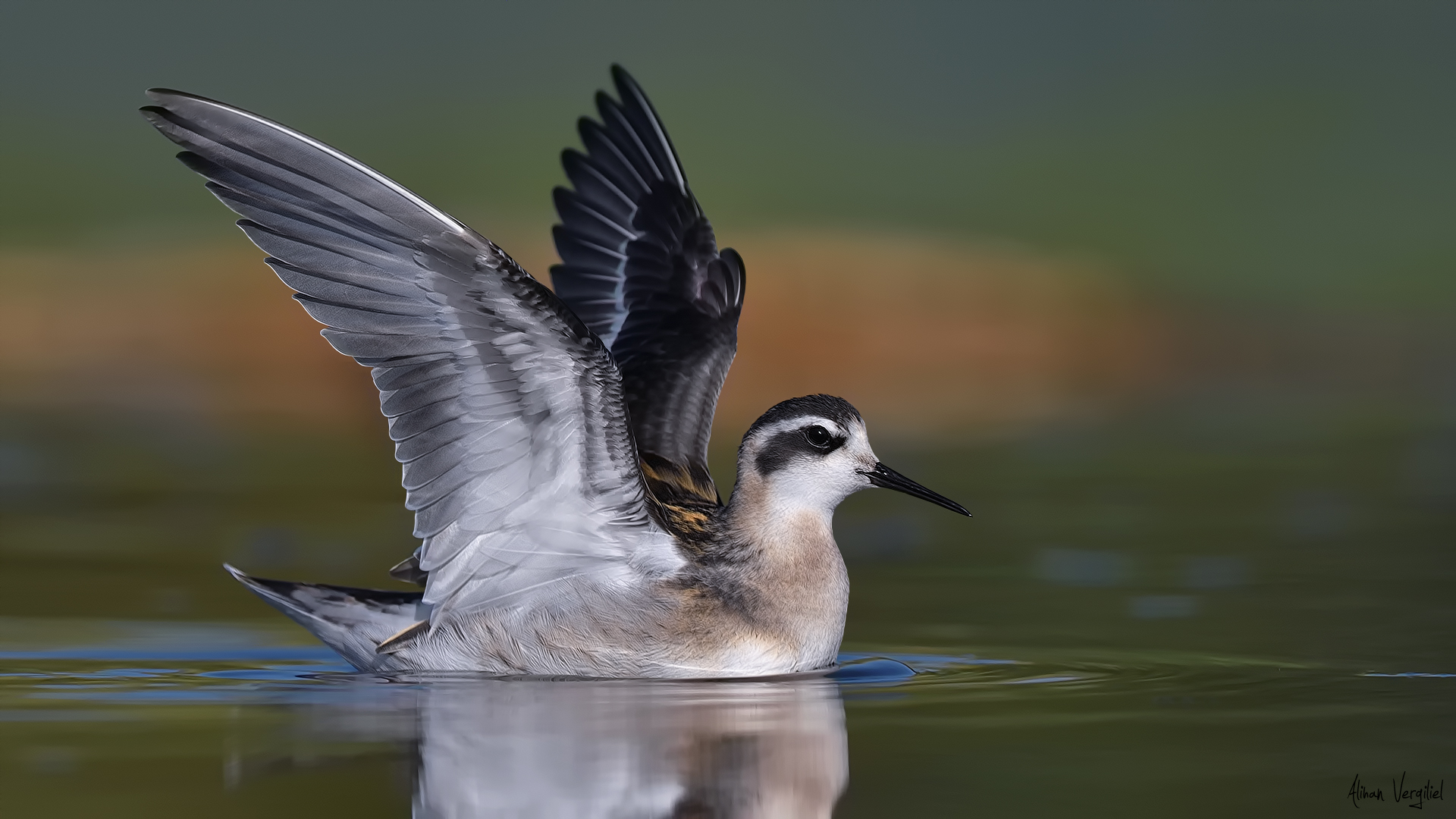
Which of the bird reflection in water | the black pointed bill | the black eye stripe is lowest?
the bird reflection in water

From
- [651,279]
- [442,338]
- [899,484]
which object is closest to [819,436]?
[899,484]

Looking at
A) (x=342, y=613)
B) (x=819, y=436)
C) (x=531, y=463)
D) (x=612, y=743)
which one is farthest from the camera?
(x=819, y=436)

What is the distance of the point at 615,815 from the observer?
26.2ft

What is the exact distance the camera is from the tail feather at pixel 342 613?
469 inches

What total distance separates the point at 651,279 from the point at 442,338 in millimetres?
4090

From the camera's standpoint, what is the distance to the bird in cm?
1042

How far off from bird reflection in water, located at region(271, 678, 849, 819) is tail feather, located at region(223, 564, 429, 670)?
87cm

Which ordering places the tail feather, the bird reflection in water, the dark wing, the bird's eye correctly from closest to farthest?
the bird reflection in water → the tail feather → the bird's eye → the dark wing

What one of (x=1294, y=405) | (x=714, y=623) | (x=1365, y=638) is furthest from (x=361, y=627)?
(x=1294, y=405)

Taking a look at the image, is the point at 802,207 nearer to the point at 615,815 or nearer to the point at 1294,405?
the point at 1294,405

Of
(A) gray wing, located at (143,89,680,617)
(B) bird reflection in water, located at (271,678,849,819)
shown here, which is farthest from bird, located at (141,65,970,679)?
(B) bird reflection in water, located at (271,678,849,819)

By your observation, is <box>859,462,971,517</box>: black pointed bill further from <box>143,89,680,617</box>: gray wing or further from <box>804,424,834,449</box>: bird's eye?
<box>143,89,680,617</box>: gray wing

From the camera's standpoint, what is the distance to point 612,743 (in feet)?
30.2

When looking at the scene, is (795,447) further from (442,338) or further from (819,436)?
(442,338)
